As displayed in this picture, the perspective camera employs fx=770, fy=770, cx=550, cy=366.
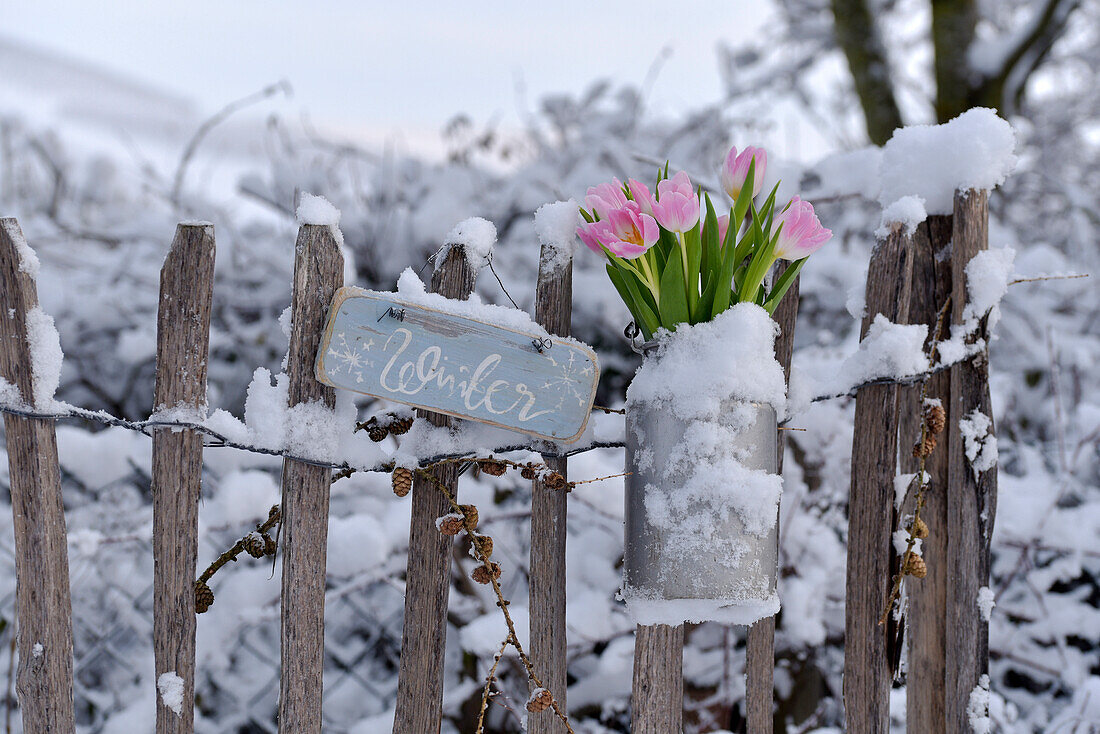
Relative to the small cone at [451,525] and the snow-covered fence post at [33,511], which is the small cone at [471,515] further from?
the snow-covered fence post at [33,511]

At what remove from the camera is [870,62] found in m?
4.55

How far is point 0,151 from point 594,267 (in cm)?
371

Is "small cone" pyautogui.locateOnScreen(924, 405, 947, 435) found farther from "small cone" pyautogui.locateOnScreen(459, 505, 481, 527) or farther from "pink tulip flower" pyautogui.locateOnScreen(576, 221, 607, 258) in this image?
"small cone" pyautogui.locateOnScreen(459, 505, 481, 527)

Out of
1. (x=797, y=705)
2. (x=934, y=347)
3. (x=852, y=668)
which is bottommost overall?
(x=797, y=705)

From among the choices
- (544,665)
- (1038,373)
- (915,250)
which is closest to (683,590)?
(544,665)

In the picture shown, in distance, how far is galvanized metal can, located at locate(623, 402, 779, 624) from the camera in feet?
3.38

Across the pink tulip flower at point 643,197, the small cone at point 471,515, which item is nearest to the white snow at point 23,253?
the small cone at point 471,515

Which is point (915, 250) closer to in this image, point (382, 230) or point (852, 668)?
point (852, 668)

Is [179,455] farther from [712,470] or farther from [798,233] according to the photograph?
[798,233]

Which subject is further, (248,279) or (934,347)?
(248,279)

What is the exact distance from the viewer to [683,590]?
1030mm

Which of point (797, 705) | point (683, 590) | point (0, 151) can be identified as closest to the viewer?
point (683, 590)

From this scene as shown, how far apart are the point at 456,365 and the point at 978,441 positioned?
2.96 feet

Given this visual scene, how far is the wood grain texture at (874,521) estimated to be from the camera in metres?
1.24
